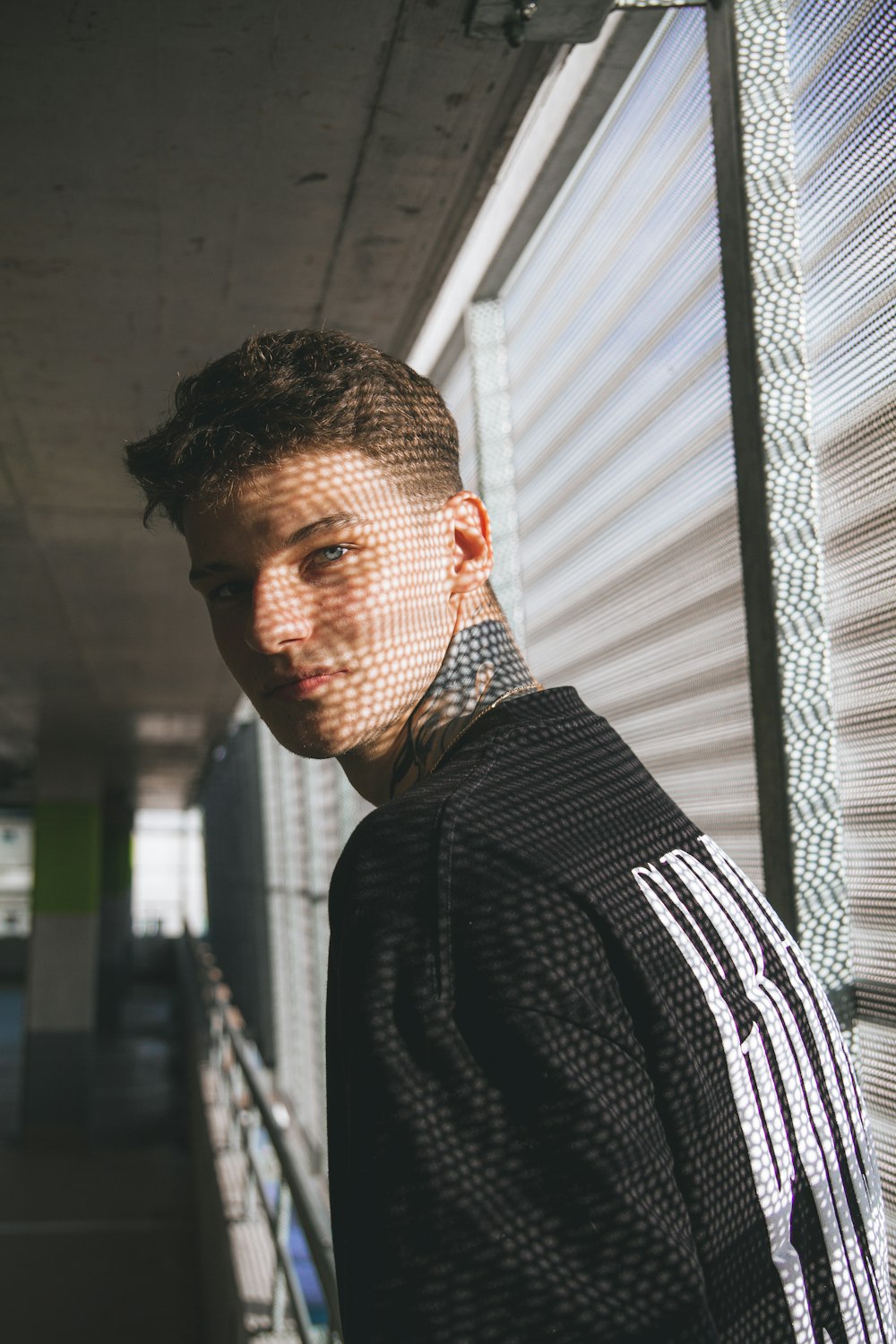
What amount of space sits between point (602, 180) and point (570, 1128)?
168cm

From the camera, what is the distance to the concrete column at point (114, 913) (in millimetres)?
17781

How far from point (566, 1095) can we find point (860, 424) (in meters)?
0.80

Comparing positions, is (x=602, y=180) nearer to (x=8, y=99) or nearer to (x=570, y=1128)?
(x=8, y=99)

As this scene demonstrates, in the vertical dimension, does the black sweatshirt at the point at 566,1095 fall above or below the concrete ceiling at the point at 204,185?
below

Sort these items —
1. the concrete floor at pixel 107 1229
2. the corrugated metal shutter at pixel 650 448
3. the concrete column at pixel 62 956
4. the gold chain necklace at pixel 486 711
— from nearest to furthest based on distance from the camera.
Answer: the gold chain necklace at pixel 486 711
the corrugated metal shutter at pixel 650 448
the concrete floor at pixel 107 1229
the concrete column at pixel 62 956

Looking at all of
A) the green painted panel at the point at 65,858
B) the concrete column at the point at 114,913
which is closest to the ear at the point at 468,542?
the green painted panel at the point at 65,858

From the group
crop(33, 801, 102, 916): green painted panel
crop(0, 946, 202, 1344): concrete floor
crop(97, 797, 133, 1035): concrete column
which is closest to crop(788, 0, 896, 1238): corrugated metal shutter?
crop(0, 946, 202, 1344): concrete floor

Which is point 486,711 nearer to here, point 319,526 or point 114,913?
point 319,526

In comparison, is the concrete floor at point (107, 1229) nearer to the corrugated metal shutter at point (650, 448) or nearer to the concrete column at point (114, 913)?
the concrete column at point (114, 913)

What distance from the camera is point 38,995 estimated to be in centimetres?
1066

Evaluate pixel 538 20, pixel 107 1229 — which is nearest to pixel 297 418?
pixel 538 20

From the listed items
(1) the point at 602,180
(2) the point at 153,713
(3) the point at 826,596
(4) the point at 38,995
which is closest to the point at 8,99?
(1) the point at 602,180

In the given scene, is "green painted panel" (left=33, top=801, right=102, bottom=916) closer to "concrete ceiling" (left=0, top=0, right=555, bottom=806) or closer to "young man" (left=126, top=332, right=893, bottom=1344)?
"concrete ceiling" (left=0, top=0, right=555, bottom=806)

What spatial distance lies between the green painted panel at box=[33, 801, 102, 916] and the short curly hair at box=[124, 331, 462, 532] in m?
11.7
